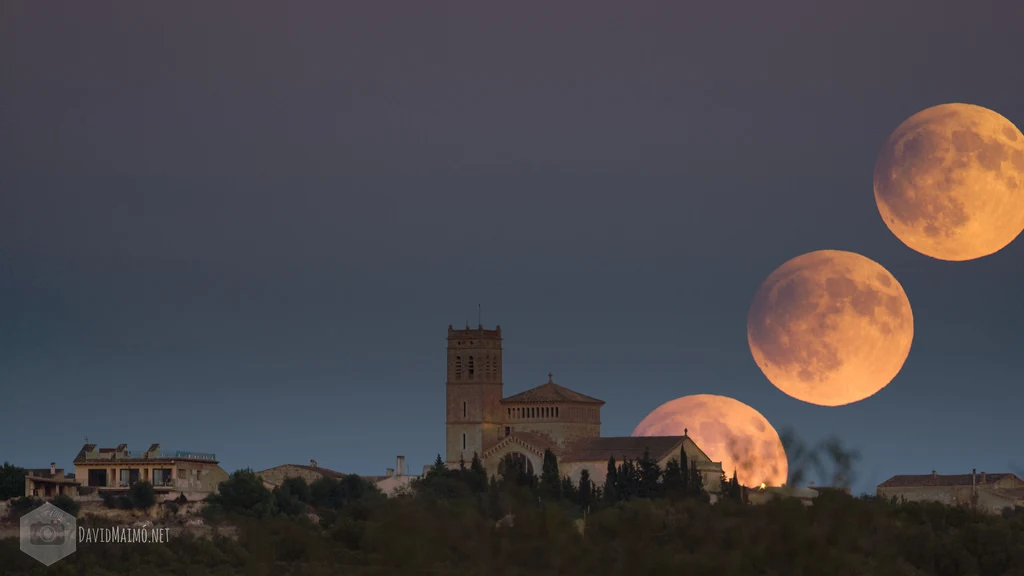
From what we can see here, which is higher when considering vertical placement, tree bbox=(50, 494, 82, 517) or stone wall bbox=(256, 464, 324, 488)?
stone wall bbox=(256, 464, 324, 488)

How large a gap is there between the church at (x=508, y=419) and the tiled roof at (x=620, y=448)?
8 cm

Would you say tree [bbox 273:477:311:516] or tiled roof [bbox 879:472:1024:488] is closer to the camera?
tree [bbox 273:477:311:516]

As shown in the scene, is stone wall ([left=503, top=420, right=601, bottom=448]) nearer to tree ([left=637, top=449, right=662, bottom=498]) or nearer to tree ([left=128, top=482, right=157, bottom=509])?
tree ([left=637, top=449, right=662, bottom=498])

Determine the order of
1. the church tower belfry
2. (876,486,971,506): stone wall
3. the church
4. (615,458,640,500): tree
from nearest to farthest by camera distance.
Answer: (615,458,640,500): tree → (876,486,971,506): stone wall → the church → the church tower belfry

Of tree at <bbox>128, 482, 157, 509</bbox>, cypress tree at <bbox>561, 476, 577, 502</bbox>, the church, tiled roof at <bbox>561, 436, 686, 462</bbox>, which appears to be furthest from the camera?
the church

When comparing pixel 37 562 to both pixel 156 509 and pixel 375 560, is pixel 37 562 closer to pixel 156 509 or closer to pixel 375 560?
pixel 375 560

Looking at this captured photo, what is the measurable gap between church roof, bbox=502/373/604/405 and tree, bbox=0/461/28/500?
117 ft

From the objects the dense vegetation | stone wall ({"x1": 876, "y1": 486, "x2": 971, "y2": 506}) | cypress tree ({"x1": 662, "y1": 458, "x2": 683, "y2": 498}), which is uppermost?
cypress tree ({"x1": 662, "y1": 458, "x2": 683, "y2": 498})

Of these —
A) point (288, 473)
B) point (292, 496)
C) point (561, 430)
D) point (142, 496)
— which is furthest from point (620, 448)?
point (142, 496)

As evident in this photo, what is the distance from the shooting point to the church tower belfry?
10769cm

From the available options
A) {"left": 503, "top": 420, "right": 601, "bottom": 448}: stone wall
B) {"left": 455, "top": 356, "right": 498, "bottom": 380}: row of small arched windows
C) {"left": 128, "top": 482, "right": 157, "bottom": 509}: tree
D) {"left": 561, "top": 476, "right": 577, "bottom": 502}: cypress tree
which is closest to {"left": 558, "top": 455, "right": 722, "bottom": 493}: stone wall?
{"left": 503, "top": 420, "right": 601, "bottom": 448}: stone wall

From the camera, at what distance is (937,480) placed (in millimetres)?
104438

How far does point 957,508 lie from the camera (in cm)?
3684

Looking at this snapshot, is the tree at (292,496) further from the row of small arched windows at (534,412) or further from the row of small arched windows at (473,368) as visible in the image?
the row of small arched windows at (473,368)
